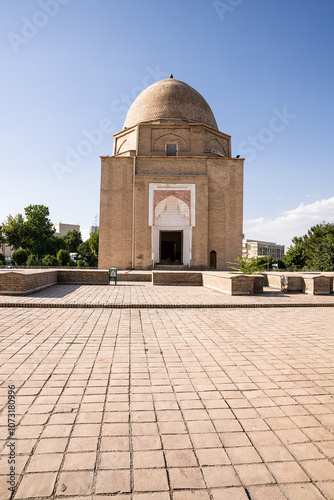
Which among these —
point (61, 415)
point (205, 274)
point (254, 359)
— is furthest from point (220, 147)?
point (61, 415)

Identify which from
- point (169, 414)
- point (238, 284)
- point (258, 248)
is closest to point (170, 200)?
point (238, 284)

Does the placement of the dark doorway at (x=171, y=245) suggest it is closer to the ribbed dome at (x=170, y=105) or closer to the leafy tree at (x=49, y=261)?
the ribbed dome at (x=170, y=105)

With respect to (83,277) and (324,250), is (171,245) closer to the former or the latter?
(83,277)

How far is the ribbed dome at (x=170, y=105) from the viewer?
66.5 ft

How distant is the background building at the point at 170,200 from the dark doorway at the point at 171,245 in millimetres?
3969

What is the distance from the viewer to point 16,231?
109 feet

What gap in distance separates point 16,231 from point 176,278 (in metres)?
27.3

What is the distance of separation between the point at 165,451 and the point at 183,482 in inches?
9.9

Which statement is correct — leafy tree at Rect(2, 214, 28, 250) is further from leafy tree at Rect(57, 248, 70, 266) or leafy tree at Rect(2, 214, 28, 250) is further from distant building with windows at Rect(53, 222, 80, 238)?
distant building with windows at Rect(53, 222, 80, 238)

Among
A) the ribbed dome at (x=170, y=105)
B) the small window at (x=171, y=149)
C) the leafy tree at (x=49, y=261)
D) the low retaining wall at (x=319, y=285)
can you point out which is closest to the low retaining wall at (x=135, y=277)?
the low retaining wall at (x=319, y=285)

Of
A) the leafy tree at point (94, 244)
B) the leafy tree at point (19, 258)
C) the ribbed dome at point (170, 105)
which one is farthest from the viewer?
the leafy tree at point (94, 244)

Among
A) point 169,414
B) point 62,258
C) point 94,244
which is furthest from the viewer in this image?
point 94,244

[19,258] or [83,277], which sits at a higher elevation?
[19,258]

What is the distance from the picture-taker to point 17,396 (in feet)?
8.00
